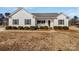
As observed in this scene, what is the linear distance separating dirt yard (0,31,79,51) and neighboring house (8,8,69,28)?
0.46 ft

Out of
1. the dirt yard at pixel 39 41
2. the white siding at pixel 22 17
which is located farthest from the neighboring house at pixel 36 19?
the dirt yard at pixel 39 41

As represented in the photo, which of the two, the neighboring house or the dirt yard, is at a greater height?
the neighboring house

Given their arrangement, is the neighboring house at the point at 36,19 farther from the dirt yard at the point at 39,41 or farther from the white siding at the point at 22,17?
the dirt yard at the point at 39,41

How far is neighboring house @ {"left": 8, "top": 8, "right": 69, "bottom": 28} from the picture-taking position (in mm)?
6371

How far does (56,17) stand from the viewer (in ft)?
20.9

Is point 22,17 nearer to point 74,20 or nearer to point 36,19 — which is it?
point 36,19

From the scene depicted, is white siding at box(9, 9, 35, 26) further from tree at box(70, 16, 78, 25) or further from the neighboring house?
tree at box(70, 16, 78, 25)

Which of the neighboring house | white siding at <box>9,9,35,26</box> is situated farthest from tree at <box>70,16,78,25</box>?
white siding at <box>9,9,35,26</box>

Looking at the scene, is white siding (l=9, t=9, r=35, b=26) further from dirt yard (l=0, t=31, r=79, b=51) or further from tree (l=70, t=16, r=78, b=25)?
tree (l=70, t=16, r=78, b=25)

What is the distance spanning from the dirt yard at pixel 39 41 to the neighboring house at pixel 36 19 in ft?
0.46
